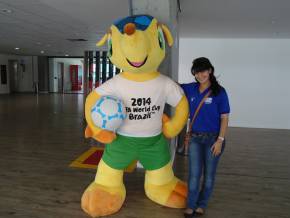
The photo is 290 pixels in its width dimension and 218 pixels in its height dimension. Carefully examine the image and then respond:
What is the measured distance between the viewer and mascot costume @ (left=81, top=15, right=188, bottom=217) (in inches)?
95.7

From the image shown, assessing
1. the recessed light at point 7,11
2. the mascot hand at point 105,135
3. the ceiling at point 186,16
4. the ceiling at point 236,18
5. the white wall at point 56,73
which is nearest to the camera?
the mascot hand at point 105,135

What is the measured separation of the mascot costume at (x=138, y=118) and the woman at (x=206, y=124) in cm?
23

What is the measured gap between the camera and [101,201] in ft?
8.42

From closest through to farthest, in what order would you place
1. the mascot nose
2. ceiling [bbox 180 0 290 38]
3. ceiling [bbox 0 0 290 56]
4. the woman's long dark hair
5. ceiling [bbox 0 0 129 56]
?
the mascot nose < the woman's long dark hair < ceiling [bbox 180 0 290 38] < ceiling [bbox 0 0 290 56] < ceiling [bbox 0 0 129 56]

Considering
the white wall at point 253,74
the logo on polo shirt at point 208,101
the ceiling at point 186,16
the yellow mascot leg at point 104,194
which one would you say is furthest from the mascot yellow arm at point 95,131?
the white wall at point 253,74

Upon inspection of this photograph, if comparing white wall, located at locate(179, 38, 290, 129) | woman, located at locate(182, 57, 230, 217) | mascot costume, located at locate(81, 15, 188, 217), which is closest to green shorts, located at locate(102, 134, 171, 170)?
mascot costume, located at locate(81, 15, 188, 217)

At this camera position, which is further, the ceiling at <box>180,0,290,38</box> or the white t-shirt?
the ceiling at <box>180,0,290,38</box>

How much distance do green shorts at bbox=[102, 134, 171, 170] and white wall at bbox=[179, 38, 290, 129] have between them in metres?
5.35

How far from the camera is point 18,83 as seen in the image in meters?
18.7

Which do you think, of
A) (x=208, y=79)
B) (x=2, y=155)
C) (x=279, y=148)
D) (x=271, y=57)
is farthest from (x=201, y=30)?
(x=2, y=155)

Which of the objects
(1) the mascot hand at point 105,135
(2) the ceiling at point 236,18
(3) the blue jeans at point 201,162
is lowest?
(3) the blue jeans at point 201,162

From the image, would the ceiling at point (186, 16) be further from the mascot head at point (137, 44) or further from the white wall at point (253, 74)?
the mascot head at point (137, 44)

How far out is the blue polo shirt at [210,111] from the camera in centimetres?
238

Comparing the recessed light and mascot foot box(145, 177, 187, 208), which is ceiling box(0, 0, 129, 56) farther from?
mascot foot box(145, 177, 187, 208)
